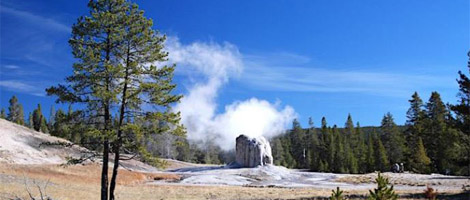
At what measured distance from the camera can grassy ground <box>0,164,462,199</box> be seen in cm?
2433

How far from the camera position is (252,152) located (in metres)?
59.9

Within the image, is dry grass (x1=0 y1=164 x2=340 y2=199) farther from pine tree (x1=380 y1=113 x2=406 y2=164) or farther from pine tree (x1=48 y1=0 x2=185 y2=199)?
pine tree (x1=380 y1=113 x2=406 y2=164)

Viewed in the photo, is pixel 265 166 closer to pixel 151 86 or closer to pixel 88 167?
pixel 88 167

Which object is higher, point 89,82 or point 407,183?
point 89,82

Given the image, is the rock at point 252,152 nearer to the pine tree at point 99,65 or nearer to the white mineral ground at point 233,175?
the white mineral ground at point 233,175

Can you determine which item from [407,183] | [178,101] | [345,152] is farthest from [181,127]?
[345,152]

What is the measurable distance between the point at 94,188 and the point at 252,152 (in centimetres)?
3247

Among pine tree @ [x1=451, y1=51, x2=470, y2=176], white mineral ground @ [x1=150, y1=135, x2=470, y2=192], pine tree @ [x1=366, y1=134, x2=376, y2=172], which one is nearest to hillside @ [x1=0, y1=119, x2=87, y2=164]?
white mineral ground @ [x1=150, y1=135, x2=470, y2=192]

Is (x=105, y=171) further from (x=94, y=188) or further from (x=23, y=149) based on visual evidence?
(x=23, y=149)

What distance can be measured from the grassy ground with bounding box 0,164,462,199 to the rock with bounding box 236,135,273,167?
13.0m

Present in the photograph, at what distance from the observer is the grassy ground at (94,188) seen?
24.3 metres

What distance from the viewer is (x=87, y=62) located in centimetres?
1791

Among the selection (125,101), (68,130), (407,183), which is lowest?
(407,183)

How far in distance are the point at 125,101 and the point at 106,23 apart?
400cm
